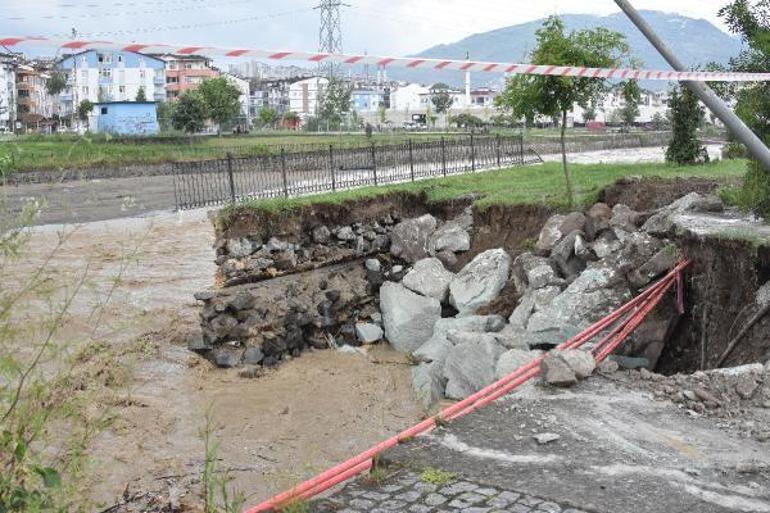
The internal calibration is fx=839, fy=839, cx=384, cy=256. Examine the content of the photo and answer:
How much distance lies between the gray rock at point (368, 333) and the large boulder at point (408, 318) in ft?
0.56

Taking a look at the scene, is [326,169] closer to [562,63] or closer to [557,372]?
[562,63]

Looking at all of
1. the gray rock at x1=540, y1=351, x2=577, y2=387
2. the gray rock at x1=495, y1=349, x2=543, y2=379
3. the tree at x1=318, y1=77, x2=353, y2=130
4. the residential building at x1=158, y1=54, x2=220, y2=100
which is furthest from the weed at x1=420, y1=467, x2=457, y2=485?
the residential building at x1=158, y1=54, x2=220, y2=100

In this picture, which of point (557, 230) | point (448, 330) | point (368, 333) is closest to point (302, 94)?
point (368, 333)

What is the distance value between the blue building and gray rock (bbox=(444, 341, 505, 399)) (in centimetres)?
5728

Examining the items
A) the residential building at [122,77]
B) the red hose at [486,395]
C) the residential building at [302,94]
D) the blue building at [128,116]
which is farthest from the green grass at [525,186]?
the residential building at [302,94]

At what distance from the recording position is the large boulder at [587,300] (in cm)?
1212

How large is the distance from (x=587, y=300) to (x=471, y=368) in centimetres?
213

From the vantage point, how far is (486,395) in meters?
8.04

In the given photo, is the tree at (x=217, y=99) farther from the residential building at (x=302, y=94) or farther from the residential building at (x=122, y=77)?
the residential building at (x=302, y=94)

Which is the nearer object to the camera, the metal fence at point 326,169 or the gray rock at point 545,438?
the gray rock at point 545,438

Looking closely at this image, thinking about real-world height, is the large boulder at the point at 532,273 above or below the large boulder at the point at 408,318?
above

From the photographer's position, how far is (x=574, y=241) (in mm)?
14570

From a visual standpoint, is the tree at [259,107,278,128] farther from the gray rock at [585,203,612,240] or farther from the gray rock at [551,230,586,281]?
the gray rock at [551,230,586,281]

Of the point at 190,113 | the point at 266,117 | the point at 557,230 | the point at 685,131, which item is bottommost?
the point at 557,230
